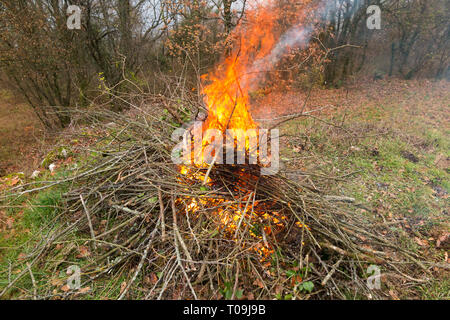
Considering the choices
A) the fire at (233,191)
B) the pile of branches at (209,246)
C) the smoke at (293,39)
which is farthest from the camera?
the smoke at (293,39)

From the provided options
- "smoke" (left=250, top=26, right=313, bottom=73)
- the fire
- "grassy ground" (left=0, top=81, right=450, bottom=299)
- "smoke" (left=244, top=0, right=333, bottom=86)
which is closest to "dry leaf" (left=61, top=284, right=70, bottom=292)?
"grassy ground" (left=0, top=81, right=450, bottom=299)

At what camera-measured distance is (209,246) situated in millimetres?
2521

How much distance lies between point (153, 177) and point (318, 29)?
447 inches

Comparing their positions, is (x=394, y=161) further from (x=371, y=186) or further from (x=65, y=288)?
(x=65, y=288)

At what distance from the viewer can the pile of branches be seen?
231cm

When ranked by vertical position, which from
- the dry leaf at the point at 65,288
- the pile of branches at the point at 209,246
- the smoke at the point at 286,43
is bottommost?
the dry leaf at the point at 65,288

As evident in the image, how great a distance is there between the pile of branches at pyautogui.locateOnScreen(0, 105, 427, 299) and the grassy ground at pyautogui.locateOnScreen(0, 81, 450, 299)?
0.16m

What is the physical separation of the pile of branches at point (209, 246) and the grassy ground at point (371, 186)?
16 cm

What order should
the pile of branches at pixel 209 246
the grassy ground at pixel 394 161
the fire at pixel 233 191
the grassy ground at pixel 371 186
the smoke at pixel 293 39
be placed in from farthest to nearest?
the smoke at pixel 293 39 < the grassy ground at pixel 394 161 < the fire at pixel 233 191 < the grassy ground at pixel 371 186 < the pile of branches at pixel 209 246

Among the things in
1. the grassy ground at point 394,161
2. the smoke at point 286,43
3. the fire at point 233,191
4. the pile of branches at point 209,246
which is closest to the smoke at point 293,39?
the smoke at point 286,43

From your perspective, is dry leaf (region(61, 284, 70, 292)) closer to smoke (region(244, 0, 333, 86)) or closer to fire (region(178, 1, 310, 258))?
fire (region(178, 1, 310, 258))

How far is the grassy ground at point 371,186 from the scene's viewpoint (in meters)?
2.54

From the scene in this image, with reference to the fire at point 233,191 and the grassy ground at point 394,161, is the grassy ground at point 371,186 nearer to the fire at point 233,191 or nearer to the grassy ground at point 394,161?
the grassy ground at point 394,161
